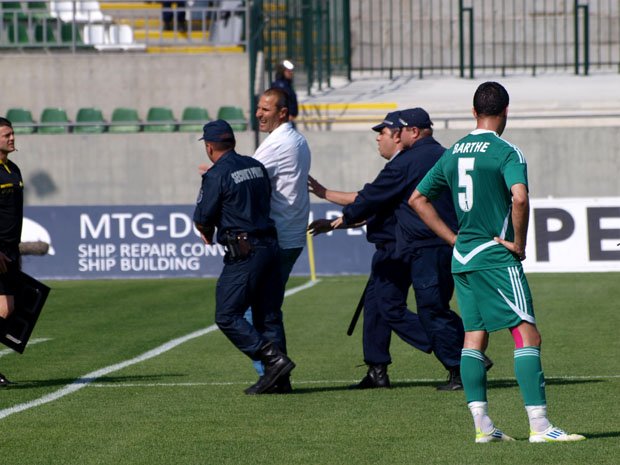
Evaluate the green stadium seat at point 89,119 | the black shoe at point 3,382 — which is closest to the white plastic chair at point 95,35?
the green stadium seat at point 89,119

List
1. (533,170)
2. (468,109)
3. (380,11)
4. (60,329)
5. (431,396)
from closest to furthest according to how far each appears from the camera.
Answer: (431,396) → (60,329) → (533,170) → (468,109) → (380,11)

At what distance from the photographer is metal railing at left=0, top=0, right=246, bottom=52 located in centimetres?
2641

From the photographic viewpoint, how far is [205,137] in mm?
8977

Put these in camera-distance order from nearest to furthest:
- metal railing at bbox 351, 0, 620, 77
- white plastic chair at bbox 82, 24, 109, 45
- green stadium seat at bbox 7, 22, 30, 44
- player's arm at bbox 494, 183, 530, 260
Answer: player's arm at bbox 494, 183, 530, 260 → green stadium seat at bbox 7, 22, 30, 44 → white plastic chair at bbox 82, 24, 109, 45 → metal railing at bbox 351, 0, 620, 77

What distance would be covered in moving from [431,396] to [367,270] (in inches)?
503

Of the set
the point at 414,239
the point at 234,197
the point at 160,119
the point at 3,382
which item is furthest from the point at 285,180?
the point at 160,119

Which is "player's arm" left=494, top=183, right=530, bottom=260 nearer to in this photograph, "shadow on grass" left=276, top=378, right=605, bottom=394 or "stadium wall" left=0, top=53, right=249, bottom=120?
"shadow on grass" left=276, top=378, right=605, bottom=394

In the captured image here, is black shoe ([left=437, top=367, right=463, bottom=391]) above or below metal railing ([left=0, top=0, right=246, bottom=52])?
below

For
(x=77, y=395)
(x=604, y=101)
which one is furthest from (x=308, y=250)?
(x=77, y=395)

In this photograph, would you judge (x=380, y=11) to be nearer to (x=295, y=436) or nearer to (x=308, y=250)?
(x=308, y=250)

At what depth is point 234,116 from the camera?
81.7 feet

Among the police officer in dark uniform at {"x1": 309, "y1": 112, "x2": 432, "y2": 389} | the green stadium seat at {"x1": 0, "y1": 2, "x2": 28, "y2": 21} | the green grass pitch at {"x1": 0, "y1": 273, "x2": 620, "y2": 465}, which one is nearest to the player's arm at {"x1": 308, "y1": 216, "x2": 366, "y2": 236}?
the police officer in dark uniform at {"x1": 309, "y1": 112, "x2": 432, "y2": 389}

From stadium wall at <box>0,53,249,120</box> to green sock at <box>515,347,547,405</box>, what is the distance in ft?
64.6

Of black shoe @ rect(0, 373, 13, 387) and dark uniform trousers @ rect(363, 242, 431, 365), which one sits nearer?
dark uniform trousers @ rect(363, 242, 431, 365)
